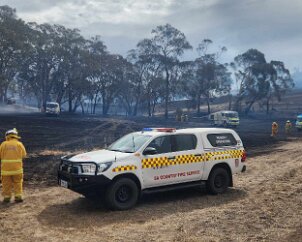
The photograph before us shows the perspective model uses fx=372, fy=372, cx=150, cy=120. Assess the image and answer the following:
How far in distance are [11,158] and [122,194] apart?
9.60ft

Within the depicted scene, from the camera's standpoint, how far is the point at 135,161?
870cm

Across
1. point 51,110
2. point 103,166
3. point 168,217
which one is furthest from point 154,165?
point 51,110

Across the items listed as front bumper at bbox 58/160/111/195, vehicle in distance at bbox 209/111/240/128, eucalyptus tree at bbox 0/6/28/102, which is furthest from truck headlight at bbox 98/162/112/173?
eucalyptus tree at bbox 0/6/28/102

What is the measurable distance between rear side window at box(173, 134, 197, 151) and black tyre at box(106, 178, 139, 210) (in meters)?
1.65

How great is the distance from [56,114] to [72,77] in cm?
1519

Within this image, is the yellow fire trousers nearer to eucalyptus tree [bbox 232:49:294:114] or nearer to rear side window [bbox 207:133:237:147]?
rear side window [bbox 207:133:237:147]

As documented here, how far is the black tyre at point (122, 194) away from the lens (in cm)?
831

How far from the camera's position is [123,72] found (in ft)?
228

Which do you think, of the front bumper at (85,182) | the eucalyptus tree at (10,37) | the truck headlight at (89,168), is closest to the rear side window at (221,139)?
the front bumper at (85,182)

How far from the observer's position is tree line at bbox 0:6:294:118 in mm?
60125

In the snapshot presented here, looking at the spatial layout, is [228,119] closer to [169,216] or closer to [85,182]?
[169,216]

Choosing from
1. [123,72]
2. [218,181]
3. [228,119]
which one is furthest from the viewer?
[123,72]

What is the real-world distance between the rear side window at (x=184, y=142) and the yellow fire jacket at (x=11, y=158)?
3.90 m

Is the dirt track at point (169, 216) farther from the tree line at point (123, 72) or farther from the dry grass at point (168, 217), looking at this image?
the tree line at point (123, 72)
